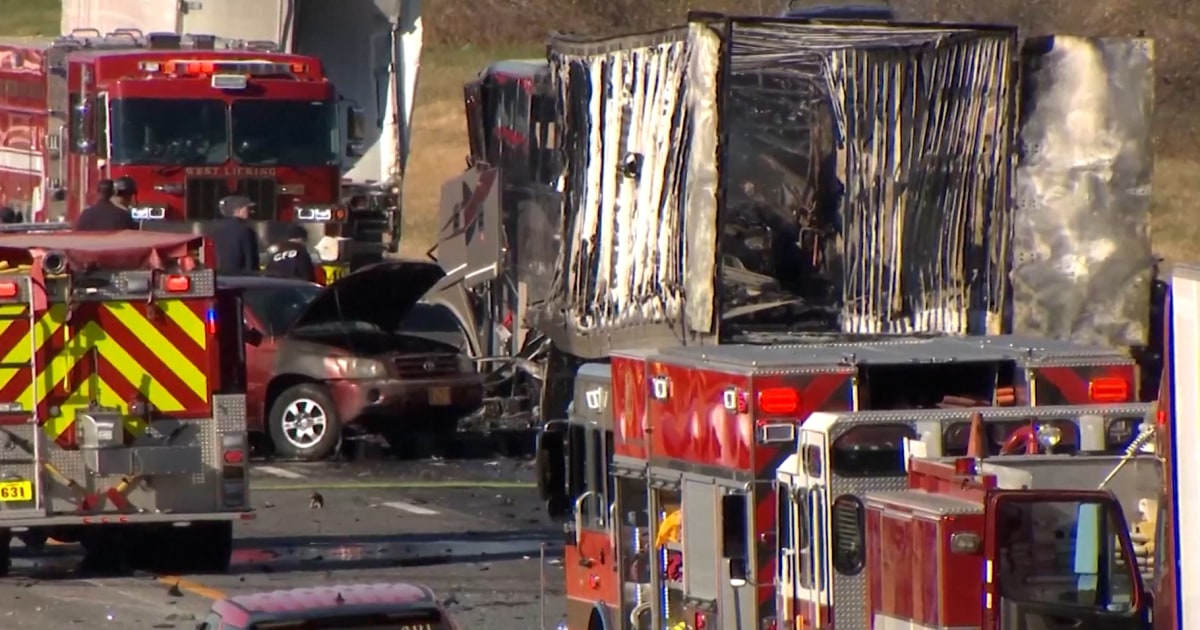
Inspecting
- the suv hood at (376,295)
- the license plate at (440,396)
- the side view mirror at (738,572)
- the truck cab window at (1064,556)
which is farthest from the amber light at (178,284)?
the truck cab window at (1064,556)

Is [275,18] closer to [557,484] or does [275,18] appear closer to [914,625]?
[557,484]

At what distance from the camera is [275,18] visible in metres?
29.8

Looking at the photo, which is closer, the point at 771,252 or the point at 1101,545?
the point at 1101,545

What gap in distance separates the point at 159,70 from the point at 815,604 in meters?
18.3

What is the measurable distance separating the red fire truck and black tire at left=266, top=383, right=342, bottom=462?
6499 millimetres

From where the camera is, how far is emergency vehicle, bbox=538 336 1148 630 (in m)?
9.50

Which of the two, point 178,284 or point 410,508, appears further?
point 410,508

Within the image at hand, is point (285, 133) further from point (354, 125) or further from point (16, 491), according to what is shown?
point (16, 491)

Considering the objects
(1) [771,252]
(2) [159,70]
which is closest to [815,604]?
(1) [771,252]

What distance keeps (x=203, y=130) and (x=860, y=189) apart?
12.0 metres

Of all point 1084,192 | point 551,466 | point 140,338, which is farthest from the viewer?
point 1084,192

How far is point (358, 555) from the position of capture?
1584cm

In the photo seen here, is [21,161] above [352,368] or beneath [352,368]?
above

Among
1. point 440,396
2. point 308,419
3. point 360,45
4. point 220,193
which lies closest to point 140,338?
point 308,419
